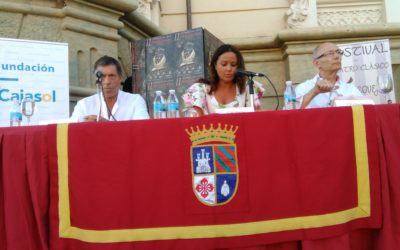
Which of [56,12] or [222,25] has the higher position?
[222,25]

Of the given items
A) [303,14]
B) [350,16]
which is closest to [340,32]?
[303,14]

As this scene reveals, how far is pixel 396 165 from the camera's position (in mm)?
2168

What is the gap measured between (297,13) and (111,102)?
4.26 m

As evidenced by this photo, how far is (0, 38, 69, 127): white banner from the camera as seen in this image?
364 centimetres

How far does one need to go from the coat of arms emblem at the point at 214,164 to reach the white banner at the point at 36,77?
1.94 meters

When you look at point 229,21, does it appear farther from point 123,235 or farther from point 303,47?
point 123,235

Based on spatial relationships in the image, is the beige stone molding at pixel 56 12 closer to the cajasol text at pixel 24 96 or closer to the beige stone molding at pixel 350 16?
the cajasol text at pixel 24 96

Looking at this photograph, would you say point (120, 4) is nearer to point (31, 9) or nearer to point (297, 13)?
point (31, 9)

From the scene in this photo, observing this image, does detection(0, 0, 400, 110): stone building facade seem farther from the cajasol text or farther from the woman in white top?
the woman in white top

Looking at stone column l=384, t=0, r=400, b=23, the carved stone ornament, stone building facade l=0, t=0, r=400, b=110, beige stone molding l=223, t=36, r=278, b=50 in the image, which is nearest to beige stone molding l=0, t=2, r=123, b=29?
stone building facade l=0, t=0, r=400, b=110

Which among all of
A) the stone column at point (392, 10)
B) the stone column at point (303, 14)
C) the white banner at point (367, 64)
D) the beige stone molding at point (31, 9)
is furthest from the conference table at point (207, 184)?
the stone column at point (392, 10)

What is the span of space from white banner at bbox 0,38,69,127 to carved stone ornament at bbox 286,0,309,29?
13.2ft

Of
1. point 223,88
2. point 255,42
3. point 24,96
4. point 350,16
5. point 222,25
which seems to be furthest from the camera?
point 222,25

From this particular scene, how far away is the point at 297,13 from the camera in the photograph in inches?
→ 267
